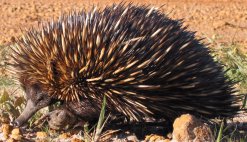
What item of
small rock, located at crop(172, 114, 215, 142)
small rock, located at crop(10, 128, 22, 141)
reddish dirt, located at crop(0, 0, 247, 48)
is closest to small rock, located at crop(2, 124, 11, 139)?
small rock, located at crop(10, 128, 22, 141)

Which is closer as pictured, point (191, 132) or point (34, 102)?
point (191, 132)

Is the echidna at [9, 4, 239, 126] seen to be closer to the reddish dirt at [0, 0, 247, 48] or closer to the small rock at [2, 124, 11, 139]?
the small rock at [2, 124, 11, 139]

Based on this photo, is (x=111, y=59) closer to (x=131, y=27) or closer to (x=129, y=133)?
(x=131, y=27)

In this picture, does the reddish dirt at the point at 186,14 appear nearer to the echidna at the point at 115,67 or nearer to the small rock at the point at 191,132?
the echidna at the point at 115,67

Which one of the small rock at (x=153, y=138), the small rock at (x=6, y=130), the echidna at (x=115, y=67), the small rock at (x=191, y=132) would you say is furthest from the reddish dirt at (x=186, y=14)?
the small rock at (x=191, y=132)

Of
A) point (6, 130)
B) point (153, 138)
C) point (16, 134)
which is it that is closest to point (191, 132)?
point (153, 138)

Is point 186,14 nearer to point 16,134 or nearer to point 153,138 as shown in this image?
point 153,138
